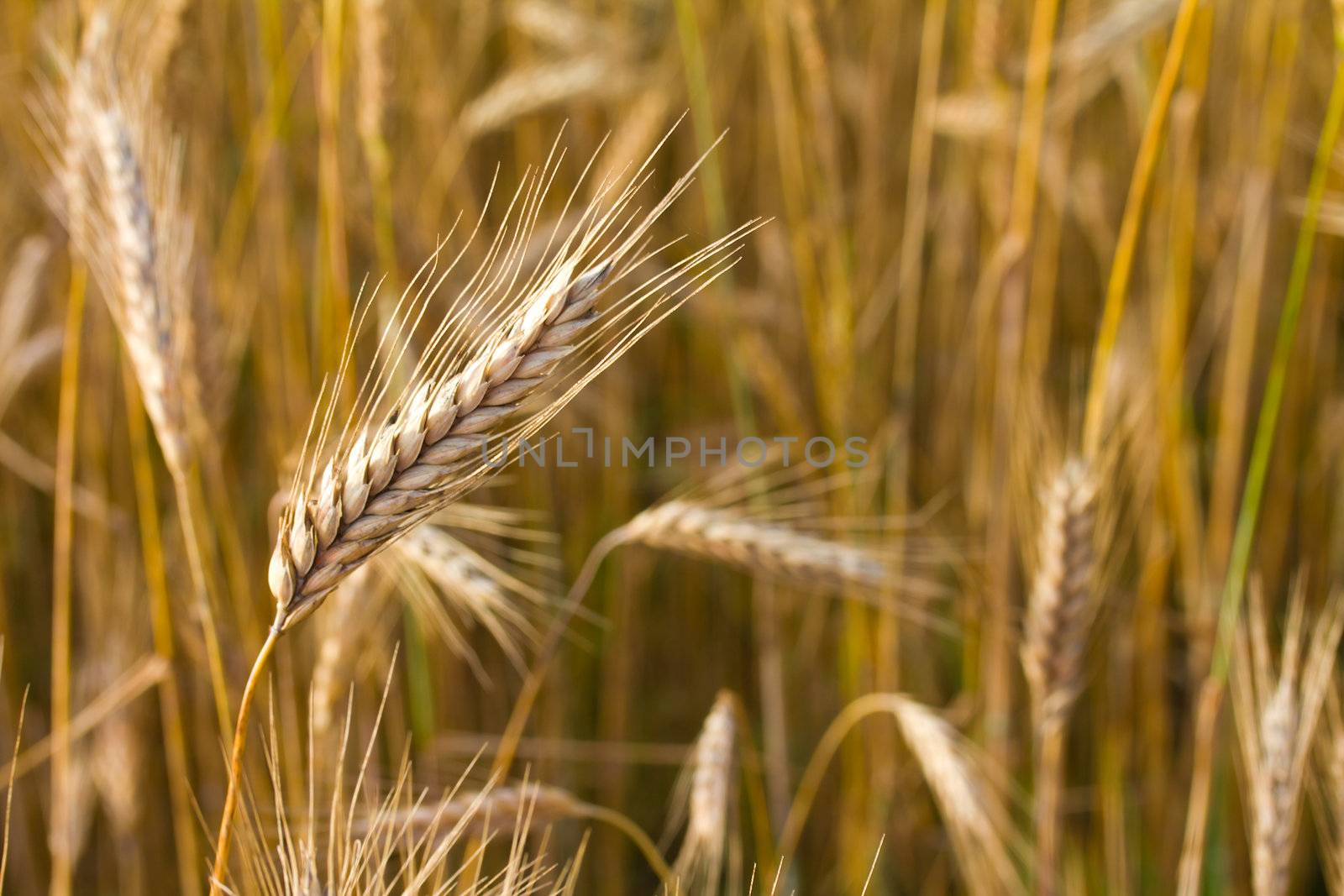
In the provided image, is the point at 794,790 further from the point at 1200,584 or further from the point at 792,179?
the point at 792,179

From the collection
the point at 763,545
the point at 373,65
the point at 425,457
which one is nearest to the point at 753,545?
the point at 763,545

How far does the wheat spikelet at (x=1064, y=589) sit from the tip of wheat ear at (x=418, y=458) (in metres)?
0.62

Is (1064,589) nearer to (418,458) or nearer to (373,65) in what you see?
(418,458)

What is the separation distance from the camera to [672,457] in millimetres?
1879

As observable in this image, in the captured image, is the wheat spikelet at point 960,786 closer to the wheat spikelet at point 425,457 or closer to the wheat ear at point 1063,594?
the wheat ear at point 1063,594

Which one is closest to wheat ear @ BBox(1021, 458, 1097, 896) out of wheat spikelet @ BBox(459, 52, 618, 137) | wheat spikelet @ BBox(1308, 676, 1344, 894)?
wheat spikelet @ BBox(1308, 676, 1344, 894)

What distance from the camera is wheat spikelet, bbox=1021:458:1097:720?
1.05 metres

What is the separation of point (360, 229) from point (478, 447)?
0.84 m

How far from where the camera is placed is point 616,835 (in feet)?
4.90

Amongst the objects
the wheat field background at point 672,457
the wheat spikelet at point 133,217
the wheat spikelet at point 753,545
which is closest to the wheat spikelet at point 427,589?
the wheat field background at point 672,457

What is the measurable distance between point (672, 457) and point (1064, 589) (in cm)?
93

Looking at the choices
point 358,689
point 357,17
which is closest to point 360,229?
point 357,17

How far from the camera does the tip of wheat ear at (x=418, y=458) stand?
63 cm

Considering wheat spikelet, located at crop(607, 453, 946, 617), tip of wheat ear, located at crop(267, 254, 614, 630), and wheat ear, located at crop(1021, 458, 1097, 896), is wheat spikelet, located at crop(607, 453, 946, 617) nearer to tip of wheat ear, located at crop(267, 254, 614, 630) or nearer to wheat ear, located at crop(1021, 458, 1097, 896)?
wheat ear, located at crop(1021, 458, 1097, 896)
